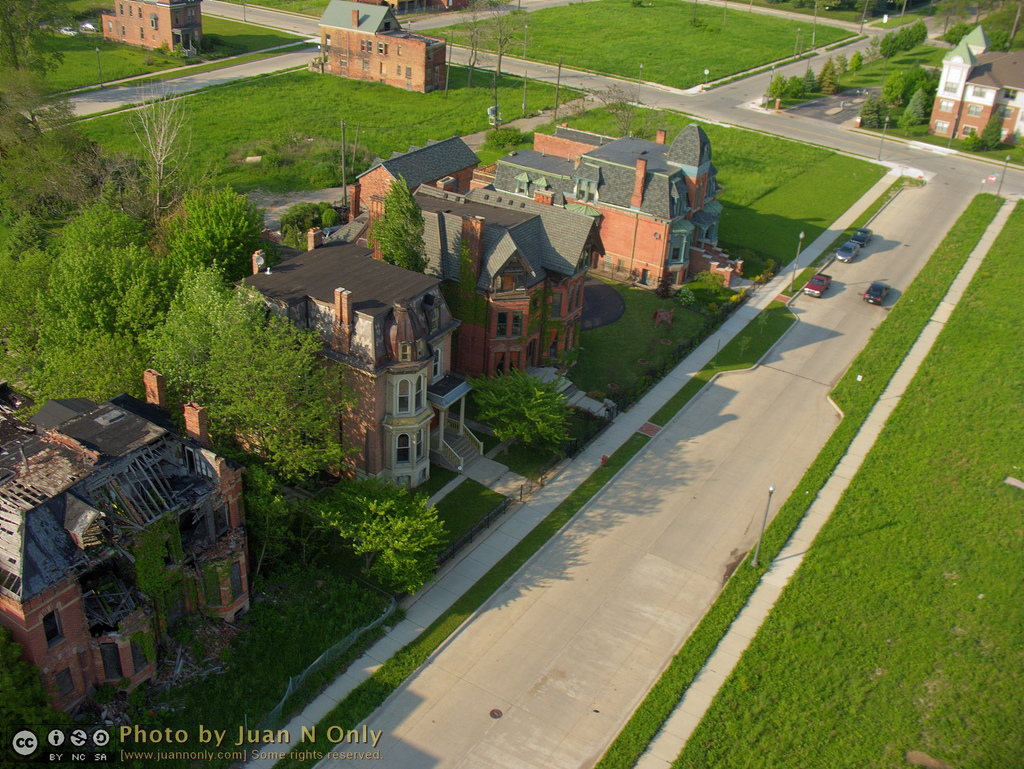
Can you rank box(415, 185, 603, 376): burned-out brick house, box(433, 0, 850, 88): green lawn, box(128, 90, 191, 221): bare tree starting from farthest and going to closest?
1. box(433, 0, 850, 88): green lawn
2. box(128, 90, 191, 221): bare tree
3. box(415, 185, 603, 376): burned-out brick house

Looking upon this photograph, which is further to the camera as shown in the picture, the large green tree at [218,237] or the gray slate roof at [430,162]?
the gray slate roof at [430,162]

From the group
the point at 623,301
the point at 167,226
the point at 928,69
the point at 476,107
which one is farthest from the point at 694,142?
the point at 928,69

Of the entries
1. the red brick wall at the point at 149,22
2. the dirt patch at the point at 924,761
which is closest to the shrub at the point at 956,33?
the red brick wall at the point at 149,22

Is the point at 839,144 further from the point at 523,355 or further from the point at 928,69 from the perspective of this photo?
the point at 523,355

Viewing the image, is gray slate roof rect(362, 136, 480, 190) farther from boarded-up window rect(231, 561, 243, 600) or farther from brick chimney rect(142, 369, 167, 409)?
boarded-up window rect(231, 561, 243, 600)

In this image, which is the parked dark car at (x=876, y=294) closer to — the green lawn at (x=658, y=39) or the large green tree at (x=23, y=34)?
the green lawn at (x=658, y=39)

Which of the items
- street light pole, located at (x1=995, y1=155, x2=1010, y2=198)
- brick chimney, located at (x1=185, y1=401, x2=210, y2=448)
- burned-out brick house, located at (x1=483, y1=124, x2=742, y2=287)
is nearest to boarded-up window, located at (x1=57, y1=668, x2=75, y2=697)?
brick chimney, located at (x1=185, y1=401, x2=210, y2=448)
